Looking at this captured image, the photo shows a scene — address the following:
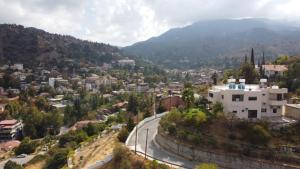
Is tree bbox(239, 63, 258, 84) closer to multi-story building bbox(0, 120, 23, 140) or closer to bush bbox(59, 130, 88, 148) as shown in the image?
bush bbox(59, 130, 88, 148)

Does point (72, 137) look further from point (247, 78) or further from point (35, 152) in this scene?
point (247, 78)

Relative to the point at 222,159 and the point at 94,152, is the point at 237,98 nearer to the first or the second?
the point at 222,159

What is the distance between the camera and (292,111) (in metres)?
32.9

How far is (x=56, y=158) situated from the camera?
4066 cm

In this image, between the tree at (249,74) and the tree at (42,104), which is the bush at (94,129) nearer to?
the tree at (249,74)

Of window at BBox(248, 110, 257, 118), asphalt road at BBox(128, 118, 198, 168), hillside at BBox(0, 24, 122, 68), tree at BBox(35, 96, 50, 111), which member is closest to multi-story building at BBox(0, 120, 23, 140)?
tree at BBox(35, 96, 50, 111)

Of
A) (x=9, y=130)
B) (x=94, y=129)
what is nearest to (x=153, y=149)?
(x=94, y=129)

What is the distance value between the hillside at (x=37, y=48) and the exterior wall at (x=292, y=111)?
119 m

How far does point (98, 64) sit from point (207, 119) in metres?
134

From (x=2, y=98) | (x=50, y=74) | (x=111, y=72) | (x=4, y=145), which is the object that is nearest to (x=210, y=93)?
(x=4, y=145)

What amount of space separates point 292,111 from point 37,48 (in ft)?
422

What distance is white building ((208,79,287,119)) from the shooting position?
32.3 m

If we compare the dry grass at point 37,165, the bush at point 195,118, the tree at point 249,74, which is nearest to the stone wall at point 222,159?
the bush at point 195,118

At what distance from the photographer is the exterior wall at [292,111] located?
32019mm
